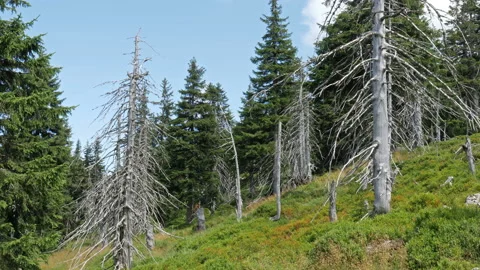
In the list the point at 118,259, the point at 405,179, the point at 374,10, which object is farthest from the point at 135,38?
the point at 405,179

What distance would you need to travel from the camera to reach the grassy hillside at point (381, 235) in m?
6.86

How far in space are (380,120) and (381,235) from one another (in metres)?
2.60

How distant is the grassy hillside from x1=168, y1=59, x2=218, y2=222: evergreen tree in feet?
36.5

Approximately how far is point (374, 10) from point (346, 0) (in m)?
0.61

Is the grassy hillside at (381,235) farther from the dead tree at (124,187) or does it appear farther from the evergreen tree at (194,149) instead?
the evergreen tree at (194,149)

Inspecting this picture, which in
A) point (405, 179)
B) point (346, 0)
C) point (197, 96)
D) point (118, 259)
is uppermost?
point (197, 96)

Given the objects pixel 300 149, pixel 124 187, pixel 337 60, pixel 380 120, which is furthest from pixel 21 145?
pixel 300 149

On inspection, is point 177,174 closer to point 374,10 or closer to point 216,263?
point 216,263

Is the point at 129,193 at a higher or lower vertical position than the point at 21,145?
lower

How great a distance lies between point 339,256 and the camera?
7652 mm

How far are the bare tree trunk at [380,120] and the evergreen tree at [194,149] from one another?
74.2 ft

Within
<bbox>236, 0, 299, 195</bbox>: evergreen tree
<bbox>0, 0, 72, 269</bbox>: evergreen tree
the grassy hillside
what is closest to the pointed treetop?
<bbox>0, 0, 72, 269</bbox>: evergreen tree

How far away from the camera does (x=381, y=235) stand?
8078 millimetres

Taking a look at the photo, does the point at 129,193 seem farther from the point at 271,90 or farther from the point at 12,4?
the point at 271,90
